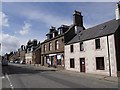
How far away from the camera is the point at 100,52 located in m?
23.9

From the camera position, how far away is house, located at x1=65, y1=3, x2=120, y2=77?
21.8 meters

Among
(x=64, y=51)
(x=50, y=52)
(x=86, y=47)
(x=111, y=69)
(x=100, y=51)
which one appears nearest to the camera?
(x=111, y=69)

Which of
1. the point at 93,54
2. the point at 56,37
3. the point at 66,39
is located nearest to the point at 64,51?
the point at 66,39

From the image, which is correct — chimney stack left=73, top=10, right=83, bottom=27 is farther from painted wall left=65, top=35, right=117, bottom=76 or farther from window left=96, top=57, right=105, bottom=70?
window left=96, top=57, right=105, bottom=70

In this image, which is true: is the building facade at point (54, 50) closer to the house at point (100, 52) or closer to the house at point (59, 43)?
the house at point (59, 43)

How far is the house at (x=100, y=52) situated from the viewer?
21.8m

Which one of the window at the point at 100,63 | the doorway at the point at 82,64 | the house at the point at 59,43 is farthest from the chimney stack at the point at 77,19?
the window at the point at 100,63

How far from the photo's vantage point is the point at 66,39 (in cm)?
3600

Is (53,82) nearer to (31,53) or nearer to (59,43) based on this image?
(59,43)

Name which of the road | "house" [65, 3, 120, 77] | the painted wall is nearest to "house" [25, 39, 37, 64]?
the painted wall

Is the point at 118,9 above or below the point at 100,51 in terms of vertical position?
above

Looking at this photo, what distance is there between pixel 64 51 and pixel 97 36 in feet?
38.1

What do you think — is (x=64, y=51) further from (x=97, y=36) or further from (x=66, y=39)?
(x=97, y=36)

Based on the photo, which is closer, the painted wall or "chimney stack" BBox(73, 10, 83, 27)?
the painted wall
